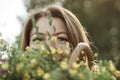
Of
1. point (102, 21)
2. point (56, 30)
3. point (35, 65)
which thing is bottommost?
point (35, 65)

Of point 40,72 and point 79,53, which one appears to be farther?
point 79,53

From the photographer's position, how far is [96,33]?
1786 cm

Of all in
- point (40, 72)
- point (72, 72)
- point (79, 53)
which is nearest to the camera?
point (72, 72)

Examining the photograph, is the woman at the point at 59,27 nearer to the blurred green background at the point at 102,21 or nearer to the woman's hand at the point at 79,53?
the woman's hand at the point at 79,53

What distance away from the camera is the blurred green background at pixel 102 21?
16.8 m

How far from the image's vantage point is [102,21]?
20.4m

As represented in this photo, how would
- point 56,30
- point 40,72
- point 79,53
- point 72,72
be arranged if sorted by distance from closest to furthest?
1. point 72,72
2. point 40,72
3. point 79,53
4. point 56,30

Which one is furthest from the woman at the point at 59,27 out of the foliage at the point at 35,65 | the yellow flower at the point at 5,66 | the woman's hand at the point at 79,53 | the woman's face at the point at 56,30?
the yellow flower at the point at 5,66

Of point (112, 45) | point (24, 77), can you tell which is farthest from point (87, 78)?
point (112, 45)

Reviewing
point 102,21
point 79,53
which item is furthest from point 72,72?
point 102,21

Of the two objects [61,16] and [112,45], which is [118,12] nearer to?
[112,45]

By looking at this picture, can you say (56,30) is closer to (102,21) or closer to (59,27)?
(59,27)

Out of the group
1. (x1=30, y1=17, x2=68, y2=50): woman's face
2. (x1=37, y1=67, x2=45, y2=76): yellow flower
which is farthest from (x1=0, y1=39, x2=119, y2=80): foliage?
(x1=30, y1=17, x2=68, y2=50): woman's face

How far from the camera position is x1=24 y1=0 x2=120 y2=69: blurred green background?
660 inches
